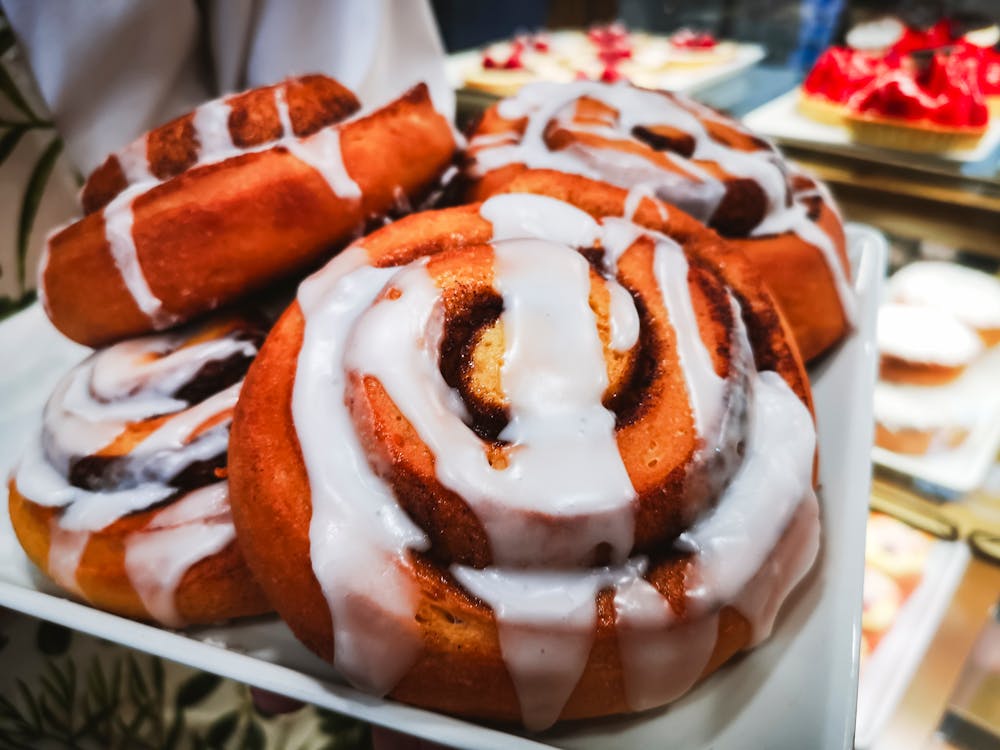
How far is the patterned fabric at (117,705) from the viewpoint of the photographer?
1.03 meters

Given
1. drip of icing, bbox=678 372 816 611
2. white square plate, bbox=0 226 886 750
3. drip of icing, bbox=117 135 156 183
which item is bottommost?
white square plate, bbox=0 226 886 750

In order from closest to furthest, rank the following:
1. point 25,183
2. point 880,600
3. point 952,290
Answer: point 880,600 → point 25,183 → point 952,290

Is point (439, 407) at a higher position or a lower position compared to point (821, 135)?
higher

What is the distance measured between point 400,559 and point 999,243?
1.80 m

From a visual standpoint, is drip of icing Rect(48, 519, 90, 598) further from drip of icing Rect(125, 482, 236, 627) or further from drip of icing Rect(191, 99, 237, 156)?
drip of icing Rect(191, 99, 237, 156)

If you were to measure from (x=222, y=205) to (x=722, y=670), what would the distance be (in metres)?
0.85

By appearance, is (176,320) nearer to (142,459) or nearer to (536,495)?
(142,459)

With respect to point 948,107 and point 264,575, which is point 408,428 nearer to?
point 264,575

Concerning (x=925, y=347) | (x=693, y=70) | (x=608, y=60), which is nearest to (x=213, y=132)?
(x=925, y=347)

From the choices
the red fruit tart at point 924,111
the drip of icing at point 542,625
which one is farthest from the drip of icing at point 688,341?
the red fruit tart at point 924,111

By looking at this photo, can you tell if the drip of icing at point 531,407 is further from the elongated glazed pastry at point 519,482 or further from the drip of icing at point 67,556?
the drip of icing at point 67,556

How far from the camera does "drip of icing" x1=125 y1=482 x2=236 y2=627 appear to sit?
0.93 m

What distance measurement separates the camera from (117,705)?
45.0 inches

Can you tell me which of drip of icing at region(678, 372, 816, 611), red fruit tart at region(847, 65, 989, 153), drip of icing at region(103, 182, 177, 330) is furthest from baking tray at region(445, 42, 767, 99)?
drip of icing at region(678, 372, 816, 611)
